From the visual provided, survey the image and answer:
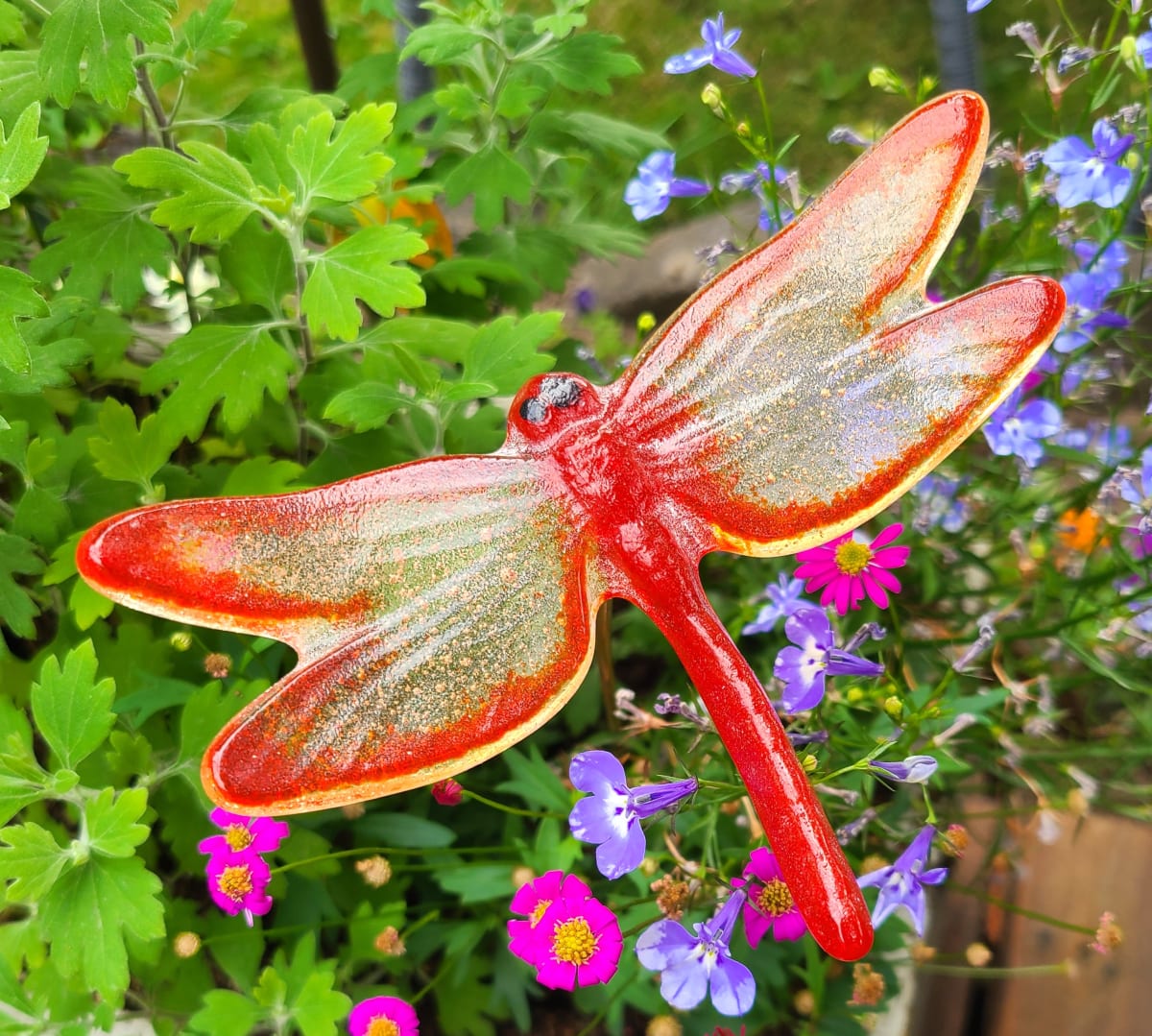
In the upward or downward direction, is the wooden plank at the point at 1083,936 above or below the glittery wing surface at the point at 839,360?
below

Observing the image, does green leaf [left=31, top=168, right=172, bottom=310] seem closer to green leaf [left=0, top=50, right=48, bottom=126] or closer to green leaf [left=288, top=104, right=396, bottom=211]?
green leaf [left=0, top=50, right=48, bottom=126]

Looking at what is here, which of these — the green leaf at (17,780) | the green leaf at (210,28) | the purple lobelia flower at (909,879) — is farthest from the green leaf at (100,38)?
the purple lobelia flower at (909,879)

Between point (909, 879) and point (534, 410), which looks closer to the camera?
point (534, 410)

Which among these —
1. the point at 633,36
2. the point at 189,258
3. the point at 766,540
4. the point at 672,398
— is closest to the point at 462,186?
the point at 189,258

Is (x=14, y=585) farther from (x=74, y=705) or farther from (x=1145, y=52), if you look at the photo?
(x=1145, y=52)

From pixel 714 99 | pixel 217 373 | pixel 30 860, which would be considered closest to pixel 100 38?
pixel 217 373

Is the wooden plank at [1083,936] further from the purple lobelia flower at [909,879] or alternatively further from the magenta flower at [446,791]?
the magenta flower at [446,791]
